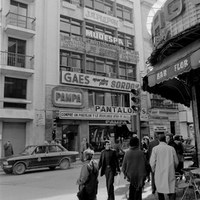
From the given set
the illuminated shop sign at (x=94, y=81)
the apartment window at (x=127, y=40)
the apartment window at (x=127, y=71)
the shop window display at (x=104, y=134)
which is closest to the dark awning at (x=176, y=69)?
the illuminated shop sign at (x=94, y=81)

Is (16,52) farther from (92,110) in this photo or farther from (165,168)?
(165,168)

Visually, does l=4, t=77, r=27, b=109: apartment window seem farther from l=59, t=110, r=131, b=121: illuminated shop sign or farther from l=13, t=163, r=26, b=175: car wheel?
l=13, t=163, r=26, b=175: car wheel

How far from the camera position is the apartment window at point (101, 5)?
26.1 metres

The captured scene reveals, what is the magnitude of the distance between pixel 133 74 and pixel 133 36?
4294 millimetres

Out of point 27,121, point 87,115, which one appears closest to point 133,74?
point 87,115

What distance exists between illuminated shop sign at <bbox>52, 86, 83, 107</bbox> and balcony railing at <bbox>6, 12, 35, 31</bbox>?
18.5ft

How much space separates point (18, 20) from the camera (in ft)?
71.1

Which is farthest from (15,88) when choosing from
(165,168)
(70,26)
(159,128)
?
(165,168)

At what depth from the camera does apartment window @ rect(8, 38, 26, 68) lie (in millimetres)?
21000

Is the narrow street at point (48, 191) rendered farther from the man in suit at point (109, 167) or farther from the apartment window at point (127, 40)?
the apartment window at point (127, 40)

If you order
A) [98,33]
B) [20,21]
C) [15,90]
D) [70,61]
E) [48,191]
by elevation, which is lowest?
[48,191]

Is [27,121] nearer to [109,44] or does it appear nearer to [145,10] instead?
[109,44]

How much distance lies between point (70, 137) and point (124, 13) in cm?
1507

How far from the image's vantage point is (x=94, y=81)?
79.6 ft
